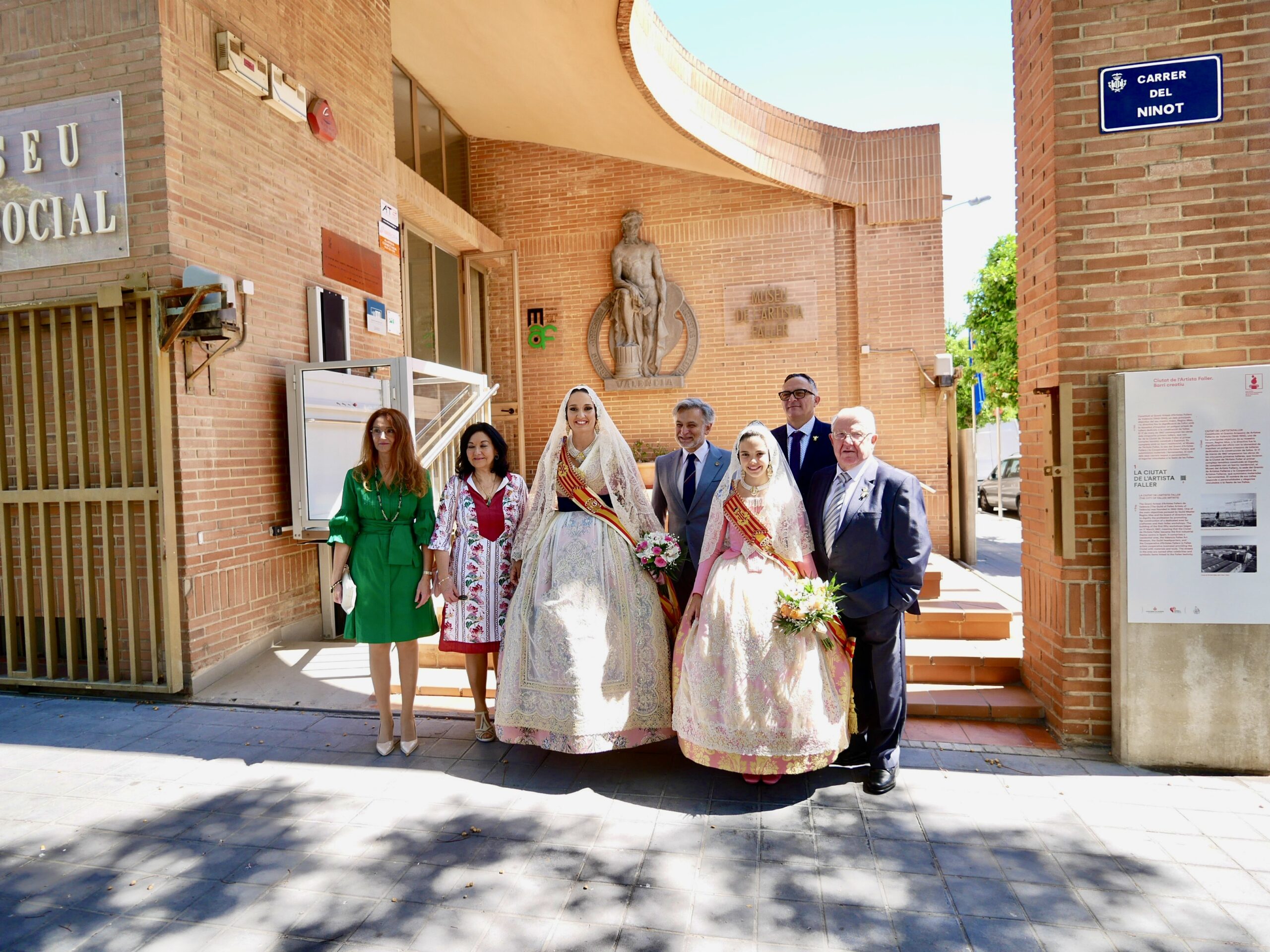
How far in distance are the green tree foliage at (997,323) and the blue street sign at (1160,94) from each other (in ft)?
41.0

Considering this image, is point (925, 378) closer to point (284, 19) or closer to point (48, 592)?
point (284, 19)

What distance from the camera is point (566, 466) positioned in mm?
4090

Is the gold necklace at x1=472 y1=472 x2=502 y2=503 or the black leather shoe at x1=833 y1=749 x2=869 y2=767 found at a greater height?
the gold necklace at x1=472 y1=472 x2=502 y2=503

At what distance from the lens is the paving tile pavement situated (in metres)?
2.52

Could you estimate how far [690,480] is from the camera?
444 centimetres

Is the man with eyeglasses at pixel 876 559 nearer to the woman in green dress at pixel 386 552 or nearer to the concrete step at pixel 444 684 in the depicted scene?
the woman in green dress at pixel 386 552

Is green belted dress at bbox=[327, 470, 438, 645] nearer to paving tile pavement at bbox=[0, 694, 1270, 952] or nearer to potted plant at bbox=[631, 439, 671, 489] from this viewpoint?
paving tile pavement at bbox=[0, 694, 1270, 952]

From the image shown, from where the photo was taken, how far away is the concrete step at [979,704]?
14.1ft

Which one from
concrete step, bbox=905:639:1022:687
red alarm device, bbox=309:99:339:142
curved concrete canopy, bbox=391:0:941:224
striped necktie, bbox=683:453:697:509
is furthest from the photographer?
curved concrete canopy, bbox=391:0:941:224

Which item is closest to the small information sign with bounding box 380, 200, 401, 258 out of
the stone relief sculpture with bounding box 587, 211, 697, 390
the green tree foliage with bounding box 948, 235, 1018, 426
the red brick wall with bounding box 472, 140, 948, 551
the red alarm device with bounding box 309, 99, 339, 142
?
the red alarm device with bounding box 309, 99, 339, 142

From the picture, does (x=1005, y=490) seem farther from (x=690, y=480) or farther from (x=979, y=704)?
(x=690, y=480)

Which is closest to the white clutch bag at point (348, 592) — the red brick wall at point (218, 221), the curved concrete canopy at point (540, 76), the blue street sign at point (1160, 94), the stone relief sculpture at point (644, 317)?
the red brick wall at point (218, 221)

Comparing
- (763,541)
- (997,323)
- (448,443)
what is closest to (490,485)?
(763,541)

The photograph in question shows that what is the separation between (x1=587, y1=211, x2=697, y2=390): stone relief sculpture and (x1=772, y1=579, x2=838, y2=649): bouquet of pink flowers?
7336 millimetres
